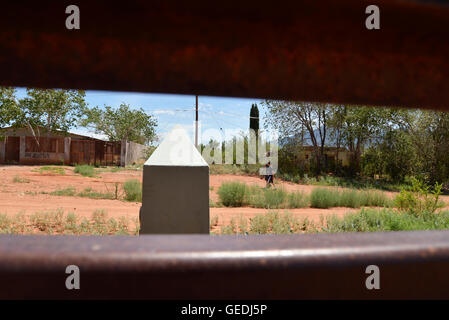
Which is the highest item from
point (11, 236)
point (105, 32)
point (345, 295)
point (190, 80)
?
point (105, 32)

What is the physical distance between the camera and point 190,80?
0.79 m

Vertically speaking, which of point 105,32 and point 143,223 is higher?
point 105,32

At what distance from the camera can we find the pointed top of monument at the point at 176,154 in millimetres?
4035

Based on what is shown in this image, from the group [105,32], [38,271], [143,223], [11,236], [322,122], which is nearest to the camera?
[38,271]

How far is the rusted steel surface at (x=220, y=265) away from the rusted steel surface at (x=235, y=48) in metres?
0.41

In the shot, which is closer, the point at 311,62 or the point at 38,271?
the point at 38,271

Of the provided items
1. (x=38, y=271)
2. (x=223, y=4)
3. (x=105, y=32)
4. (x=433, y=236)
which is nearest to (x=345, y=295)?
(x=433, y=236)

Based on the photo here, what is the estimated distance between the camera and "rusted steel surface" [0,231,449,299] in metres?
0.52

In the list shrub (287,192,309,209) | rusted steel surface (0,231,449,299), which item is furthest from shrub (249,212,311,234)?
rusted steel surface (0,231,449,299)

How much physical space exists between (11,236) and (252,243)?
1.63 feet

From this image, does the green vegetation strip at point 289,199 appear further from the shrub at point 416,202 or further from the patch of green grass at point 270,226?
the shrub at point 416,202

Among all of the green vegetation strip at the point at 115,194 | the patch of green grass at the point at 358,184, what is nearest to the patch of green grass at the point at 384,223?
the green vegetation strip at the point at 115,194

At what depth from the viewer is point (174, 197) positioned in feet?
13.0

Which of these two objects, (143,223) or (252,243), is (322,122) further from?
(252,243)
